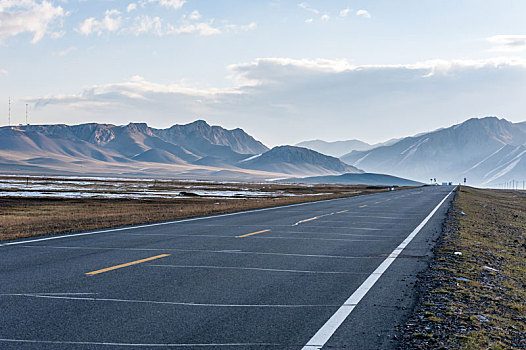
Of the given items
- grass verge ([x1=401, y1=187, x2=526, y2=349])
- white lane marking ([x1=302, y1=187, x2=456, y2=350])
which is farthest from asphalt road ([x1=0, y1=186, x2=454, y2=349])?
grass verge ([x1=401, y1=187, x2=526, y2=349])

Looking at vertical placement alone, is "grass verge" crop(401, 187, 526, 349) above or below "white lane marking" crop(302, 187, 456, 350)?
below

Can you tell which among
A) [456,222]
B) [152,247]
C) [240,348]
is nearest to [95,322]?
[240,348]

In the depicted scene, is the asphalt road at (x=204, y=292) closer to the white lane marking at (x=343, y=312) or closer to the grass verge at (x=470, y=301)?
the white lane marking at (x=343, y=312)

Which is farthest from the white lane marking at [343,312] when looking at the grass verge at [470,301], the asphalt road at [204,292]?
the grass verge at [470,301]

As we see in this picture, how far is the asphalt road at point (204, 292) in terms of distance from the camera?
6.06 metres

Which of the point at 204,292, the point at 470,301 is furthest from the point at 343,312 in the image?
the point at 470,301

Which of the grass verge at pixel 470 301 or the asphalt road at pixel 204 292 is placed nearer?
the asphalt road at pixel 204 292

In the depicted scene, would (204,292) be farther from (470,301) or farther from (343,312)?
(470,301)

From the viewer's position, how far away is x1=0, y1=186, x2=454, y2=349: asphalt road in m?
6.06

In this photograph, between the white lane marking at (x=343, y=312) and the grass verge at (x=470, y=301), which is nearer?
the white lane marking at (x=343, y=312)

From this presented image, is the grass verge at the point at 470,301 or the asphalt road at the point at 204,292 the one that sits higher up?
the asphalt road at the point at 204,292

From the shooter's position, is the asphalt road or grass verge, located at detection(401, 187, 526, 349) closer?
the asphalt road

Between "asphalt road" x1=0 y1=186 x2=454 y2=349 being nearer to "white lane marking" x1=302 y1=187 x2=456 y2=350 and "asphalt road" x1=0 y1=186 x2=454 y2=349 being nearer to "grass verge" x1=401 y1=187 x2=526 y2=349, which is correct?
"white lane marking" x1=302 y1=187 x2=456 y2=350

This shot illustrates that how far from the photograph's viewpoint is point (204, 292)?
822 centimetres
